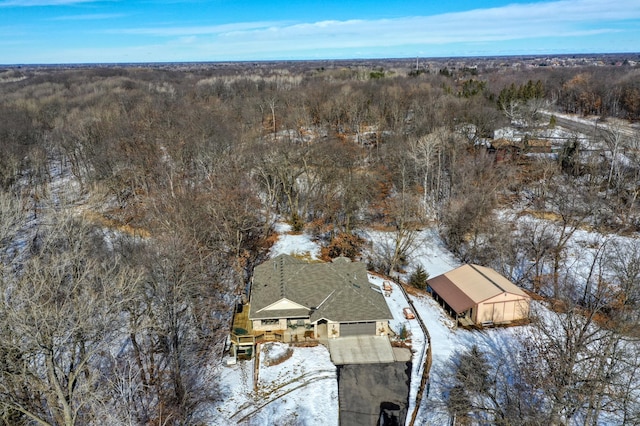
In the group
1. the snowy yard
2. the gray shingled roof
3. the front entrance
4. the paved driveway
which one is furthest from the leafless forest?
the front entrance

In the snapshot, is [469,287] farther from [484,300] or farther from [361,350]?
[361,350]

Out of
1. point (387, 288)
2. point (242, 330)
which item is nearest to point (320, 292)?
point (242, 330)

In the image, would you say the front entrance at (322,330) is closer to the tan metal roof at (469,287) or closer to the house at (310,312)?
the house at (310,312)

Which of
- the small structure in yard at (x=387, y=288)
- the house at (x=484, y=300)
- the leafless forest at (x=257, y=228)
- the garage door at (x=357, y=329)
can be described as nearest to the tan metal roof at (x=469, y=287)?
the house at (x=484, y=300)

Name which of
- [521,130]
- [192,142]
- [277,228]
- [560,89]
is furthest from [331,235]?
[560,89]

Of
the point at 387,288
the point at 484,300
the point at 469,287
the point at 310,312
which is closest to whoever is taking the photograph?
the point at 310,312

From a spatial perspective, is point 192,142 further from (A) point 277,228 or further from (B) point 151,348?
(B) point 151,348

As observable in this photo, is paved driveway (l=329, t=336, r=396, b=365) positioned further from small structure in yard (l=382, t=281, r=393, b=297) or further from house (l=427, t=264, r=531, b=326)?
house (l=427, t=264, r=531, b=326)
